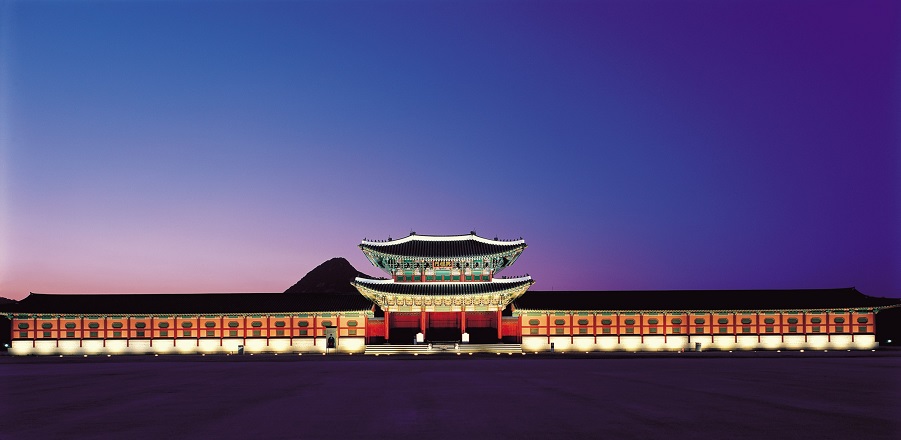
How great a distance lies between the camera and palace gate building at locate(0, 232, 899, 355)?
59156mm

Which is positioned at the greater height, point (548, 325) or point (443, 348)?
point (548, 325)

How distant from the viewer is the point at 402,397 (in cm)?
2084

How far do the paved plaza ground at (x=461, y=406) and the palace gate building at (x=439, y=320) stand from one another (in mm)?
29246

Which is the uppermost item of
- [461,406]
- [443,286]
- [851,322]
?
[443,286]

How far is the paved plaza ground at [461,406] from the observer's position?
14.2 meters

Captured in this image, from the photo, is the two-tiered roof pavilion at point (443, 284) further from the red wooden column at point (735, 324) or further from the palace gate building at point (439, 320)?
the red wooden column at point (735, 324)

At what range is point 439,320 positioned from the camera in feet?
204

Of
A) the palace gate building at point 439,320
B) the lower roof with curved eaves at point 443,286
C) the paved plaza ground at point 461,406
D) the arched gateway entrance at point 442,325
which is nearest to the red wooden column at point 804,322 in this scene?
the palace gate building at point 439,320

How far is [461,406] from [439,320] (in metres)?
43.9

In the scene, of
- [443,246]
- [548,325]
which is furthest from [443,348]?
[443,246]

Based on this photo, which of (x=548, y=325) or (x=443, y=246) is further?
(x=443, y=246)

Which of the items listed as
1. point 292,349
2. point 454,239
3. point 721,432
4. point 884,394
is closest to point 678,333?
point 454,239

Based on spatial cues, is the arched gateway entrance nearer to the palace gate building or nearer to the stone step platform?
the palace gate building

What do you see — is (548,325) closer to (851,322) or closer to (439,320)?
(439,320)
